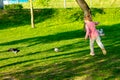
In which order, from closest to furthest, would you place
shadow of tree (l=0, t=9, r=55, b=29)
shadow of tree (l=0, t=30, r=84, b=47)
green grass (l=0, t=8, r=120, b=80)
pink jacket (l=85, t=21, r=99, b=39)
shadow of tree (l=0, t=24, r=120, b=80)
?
shadow of tree (l=0, t=24, r=120, b=80) < green grass (l=0, t=8, r=120, b=80) < pink jacket (l=85, t=21, r=99, b=39) < shadow of tree (l=0, t=30, r=84, b=47) < shadow of tree (l=0, t=9, r=55, b=29)

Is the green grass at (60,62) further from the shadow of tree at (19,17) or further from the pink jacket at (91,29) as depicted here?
the shadow of tree at (19,17)

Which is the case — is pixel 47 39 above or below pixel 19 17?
below

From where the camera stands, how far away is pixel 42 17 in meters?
40.5

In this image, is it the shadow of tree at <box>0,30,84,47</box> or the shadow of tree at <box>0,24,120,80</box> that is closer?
the shadow of tree at <box>0,24,120,80</box>

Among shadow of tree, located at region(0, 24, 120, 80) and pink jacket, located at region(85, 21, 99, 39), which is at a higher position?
pink jacket, located at region(85, 21, 99, 39)

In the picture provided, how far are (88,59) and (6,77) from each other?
3.82 meters

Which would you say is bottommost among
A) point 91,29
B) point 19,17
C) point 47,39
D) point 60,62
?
point 47,39

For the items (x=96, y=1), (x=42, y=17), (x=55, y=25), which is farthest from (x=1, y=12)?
(x=96, y=1)

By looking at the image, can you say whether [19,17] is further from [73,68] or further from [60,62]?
[73,68]

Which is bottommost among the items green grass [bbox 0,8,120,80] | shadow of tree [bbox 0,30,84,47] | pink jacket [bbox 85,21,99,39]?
shadow of tree [bbox 0,30,84,47]

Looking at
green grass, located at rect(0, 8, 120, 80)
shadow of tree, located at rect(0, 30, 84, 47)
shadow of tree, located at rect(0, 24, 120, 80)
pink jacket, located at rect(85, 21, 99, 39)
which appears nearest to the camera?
shadow of tree, located at rect(0, 24, 120, 80)

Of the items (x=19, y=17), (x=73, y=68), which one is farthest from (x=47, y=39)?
(x=19, y=17)

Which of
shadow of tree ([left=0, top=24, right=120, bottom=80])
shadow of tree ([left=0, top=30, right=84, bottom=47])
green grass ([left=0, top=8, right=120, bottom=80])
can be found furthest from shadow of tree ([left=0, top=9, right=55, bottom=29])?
shadow of tree ([left=0, top=24, right=120, bottom=80])

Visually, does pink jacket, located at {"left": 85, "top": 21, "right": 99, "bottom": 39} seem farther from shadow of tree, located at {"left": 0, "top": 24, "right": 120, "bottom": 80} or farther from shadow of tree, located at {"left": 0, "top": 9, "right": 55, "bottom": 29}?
shadow of tree, located at {"left": 0, "top": 9, "right": 55, "bottom": 29}
